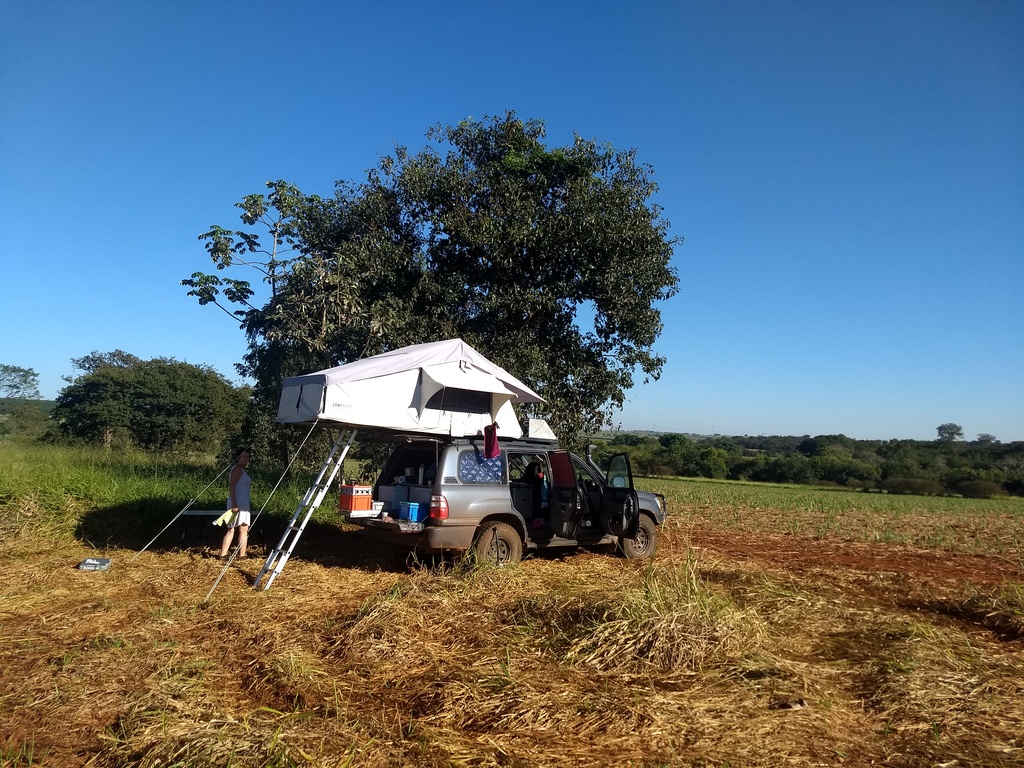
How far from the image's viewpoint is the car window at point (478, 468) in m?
7.82

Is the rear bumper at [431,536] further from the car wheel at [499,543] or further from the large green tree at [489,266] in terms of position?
the large green tree at [489,266]

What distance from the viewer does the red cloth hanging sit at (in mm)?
7949

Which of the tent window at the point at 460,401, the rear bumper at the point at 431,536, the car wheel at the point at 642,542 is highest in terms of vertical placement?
the tent window at the point at 460,401

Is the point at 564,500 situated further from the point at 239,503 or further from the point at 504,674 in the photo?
the point at 504,674

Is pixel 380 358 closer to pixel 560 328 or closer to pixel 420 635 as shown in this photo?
pixel 420 635

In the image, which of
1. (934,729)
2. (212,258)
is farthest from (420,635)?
(212,258)

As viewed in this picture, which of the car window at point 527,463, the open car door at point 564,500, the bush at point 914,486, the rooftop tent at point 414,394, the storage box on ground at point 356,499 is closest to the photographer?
the rooftop tent at point 414,394

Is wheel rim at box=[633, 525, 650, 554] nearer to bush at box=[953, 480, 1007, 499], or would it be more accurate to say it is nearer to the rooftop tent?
the rooftop tent

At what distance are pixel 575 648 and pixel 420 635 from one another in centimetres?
128

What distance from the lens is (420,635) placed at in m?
5.10

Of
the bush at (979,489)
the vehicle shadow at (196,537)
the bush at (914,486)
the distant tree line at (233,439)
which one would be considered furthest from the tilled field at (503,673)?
the bush at (979,489)

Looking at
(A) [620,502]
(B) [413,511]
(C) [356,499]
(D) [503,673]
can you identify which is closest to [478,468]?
(B) [413,511]

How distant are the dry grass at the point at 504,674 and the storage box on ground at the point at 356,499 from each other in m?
1.06

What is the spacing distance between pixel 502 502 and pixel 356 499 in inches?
68.8
